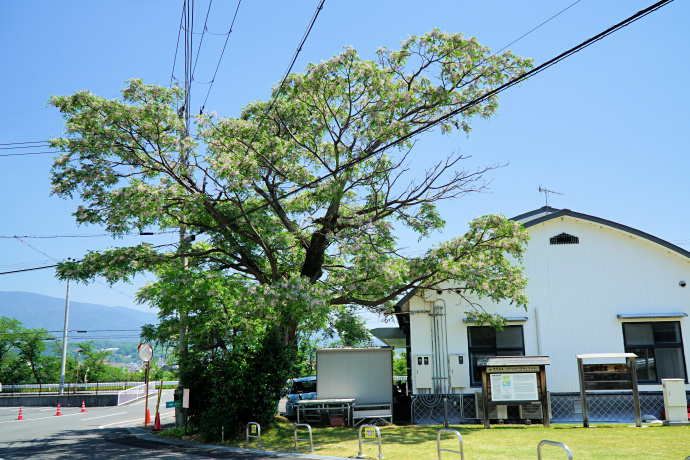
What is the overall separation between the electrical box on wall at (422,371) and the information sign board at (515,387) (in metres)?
2.53

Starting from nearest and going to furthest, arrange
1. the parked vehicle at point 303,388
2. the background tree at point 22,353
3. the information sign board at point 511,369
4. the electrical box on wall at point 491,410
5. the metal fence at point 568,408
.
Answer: the information sign board at point 511,369
the electrical box on wall at point 491,410
the metal fence at point 568,408
the parked vehicle at point 303,388
the background tree at point 22,353

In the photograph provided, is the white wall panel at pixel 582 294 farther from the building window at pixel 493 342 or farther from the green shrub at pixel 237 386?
the green shrub at pixel 237 386

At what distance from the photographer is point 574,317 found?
59.8ft

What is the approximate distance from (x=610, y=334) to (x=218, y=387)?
1301 cm

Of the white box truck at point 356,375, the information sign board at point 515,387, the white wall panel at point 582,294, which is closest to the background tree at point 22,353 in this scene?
the white box truck at point 356,375

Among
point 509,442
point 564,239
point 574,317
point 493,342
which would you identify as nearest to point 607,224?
point 564,239

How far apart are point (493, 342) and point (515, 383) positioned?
2.65m

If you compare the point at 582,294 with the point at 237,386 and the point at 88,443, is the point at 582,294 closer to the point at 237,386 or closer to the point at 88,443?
the point at 237,386

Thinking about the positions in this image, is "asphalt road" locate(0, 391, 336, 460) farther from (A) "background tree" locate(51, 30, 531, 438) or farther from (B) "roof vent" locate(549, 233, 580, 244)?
(B) "roof vent" locate(549, 233, 580, 244)

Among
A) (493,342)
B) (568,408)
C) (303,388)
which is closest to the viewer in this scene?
(568,408)

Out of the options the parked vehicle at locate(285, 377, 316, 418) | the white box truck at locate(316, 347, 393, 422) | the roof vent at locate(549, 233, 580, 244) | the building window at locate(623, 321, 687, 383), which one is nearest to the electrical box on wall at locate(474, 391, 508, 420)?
the white box truck at locate(316, 347, 393, 422)

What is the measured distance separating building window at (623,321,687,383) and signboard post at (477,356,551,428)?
413cm

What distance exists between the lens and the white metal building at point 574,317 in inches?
701

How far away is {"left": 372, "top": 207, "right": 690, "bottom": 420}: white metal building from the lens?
17812 mm
